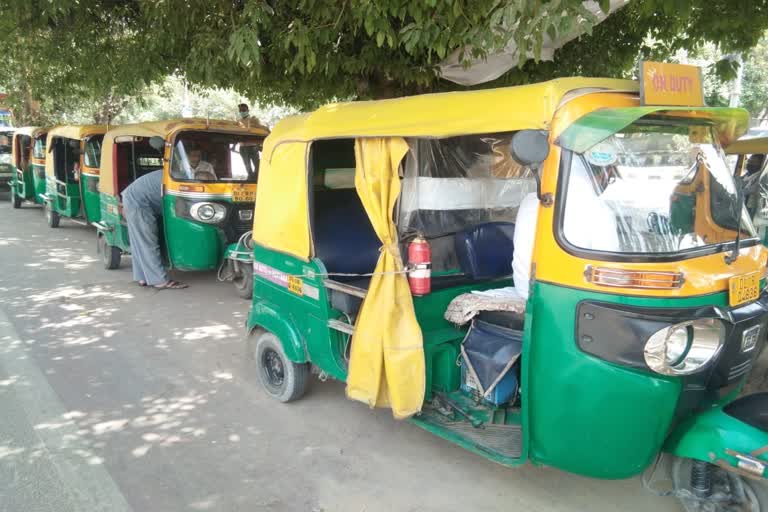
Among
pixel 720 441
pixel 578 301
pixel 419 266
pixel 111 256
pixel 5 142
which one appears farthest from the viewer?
pixel 5 142

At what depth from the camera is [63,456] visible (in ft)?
12.0

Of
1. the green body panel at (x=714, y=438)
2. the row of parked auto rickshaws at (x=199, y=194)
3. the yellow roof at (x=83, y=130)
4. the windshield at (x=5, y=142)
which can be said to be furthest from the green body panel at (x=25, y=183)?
the green body panel at (x=714, y=438)

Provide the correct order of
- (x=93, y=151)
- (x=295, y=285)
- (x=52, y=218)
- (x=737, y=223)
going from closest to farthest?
(x=737, y=223)
(x=295, y=285)
(x=93, y=151)
(x=52, y=218)

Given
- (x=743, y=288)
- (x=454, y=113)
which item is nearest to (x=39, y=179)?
(x=454, y=113)

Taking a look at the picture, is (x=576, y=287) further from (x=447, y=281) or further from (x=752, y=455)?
(x=447, y=281)

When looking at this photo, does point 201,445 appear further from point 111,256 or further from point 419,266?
point 111,256

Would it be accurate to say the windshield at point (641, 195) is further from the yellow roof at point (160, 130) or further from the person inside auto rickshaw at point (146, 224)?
the person inside auto rickshaw at point (146, 224)

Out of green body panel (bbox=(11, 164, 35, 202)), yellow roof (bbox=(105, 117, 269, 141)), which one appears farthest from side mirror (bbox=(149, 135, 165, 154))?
green body panel (bbox=(11, 164, 35, 202))

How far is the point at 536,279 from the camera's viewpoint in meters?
2.79

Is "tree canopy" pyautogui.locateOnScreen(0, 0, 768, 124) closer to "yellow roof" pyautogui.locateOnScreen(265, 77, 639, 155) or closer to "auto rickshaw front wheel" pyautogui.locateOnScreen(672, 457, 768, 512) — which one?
"yellow roof" pyautogui.locateOnScreen(265, 77, 639, 155)

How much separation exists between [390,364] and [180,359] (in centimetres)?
283

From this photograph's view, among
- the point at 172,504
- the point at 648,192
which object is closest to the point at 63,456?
the point at 172,504

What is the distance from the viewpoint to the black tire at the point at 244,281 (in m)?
7.50

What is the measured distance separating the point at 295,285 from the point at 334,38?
9.93ft
